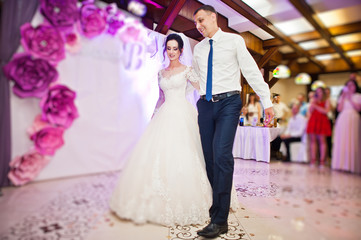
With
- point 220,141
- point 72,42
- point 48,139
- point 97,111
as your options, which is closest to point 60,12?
point 72,42

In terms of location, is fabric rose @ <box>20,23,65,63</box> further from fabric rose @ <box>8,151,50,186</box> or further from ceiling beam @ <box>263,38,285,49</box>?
ceiling beam @ <box>263,38,285,49</box>

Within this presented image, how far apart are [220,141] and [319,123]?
50 cm

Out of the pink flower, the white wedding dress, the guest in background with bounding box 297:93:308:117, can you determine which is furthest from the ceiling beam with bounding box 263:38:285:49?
the pink flower

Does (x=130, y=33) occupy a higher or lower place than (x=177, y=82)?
higher

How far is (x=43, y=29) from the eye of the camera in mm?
1004

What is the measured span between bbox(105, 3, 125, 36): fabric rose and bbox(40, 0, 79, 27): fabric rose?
166 millimetres

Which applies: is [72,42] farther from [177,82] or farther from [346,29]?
[346,29]

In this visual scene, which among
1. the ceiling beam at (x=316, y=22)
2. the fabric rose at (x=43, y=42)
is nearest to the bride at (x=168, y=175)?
the fabric rose at (x=43, y=42)

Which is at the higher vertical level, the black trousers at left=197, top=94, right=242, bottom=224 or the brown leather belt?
the brown leather belt

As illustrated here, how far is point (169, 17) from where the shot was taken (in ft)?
4.78

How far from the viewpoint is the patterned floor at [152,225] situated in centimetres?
100

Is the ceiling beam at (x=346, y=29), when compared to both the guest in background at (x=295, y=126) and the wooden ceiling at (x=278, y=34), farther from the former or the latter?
the guest in background at (x=295, y=126)

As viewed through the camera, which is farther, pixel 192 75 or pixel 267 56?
pixel 192 75

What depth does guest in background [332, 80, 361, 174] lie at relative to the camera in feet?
3.21
